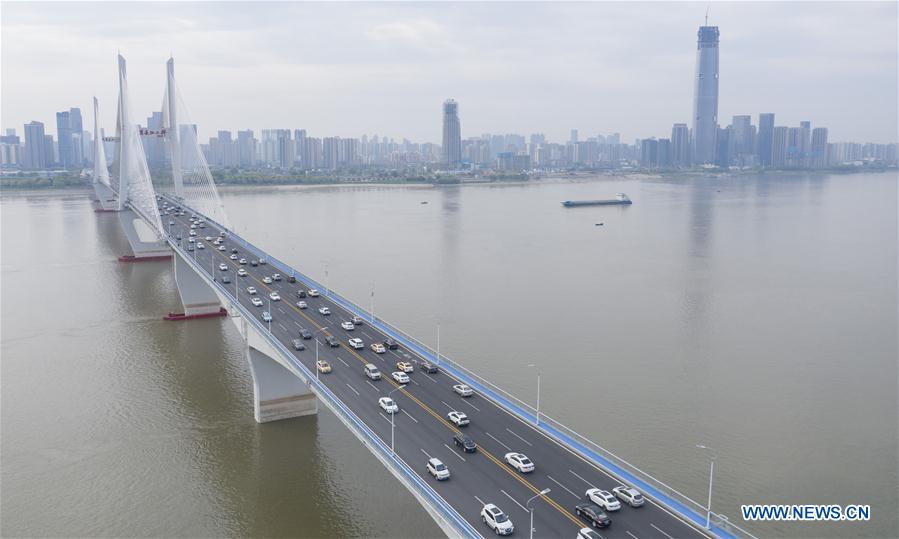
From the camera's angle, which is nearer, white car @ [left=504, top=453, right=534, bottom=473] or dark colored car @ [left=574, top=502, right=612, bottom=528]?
dark colored car @ [left=574, top=502, right=612, bottom=528]

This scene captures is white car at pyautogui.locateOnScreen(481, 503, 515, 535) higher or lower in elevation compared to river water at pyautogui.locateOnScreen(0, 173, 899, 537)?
higher

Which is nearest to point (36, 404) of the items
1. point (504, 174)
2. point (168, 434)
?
point (168, 434)

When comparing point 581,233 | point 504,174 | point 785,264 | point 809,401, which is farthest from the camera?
point 504,174

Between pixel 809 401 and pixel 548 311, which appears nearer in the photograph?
pixel 809 401

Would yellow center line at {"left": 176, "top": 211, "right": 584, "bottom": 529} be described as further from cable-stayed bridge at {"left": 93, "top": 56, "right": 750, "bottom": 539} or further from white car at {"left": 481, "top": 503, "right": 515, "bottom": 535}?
white car at {"left": 481, "top": 503, "right": 515, "bottom": 535}

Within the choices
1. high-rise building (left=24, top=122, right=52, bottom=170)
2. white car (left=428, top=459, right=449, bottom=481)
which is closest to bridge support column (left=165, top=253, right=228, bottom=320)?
white car (left=428, top=459, right=449, bottom=481)

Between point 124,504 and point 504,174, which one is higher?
point 504,174

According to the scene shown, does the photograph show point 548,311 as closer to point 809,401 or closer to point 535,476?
point 809,401
